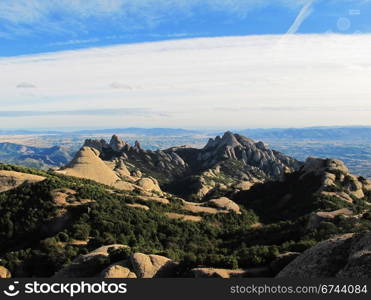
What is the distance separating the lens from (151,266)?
43594 mm

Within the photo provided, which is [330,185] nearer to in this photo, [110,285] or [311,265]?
[311,265]

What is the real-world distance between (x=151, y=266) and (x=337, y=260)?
19779 mm

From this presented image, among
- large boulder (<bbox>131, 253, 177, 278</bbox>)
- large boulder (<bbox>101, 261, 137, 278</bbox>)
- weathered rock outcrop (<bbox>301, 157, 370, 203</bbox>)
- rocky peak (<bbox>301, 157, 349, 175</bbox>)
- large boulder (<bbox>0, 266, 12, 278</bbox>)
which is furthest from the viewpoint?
rocky peak (<bbox>301, 157, 349, 175</bbox>)

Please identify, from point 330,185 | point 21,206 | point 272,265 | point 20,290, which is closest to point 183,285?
point 20,290

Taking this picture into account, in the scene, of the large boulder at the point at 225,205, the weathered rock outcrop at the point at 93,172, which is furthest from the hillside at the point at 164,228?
the weathered rock outcrop at the point at 93,172

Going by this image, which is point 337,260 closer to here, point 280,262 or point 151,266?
point 280,262

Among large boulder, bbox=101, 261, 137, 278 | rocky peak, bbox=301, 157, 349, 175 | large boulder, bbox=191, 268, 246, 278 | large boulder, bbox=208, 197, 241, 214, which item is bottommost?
large boulder, bbox=208, 197, 241, 214

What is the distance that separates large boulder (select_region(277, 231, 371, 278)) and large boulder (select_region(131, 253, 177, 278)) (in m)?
13.4

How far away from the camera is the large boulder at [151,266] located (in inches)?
1679

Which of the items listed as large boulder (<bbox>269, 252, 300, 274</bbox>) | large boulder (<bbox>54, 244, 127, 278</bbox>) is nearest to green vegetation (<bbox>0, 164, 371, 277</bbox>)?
large boulder (<bbox>269, 252, 300, 274</bbox>)

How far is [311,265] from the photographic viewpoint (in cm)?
3606

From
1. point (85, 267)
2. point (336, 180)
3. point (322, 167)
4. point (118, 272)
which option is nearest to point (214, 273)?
point (118, 272)

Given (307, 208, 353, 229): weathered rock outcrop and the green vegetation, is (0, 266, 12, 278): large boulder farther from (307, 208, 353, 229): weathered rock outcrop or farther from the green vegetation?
(307, 208, 353, 229): weathered rock outcrop

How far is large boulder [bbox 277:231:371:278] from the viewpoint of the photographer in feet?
104
